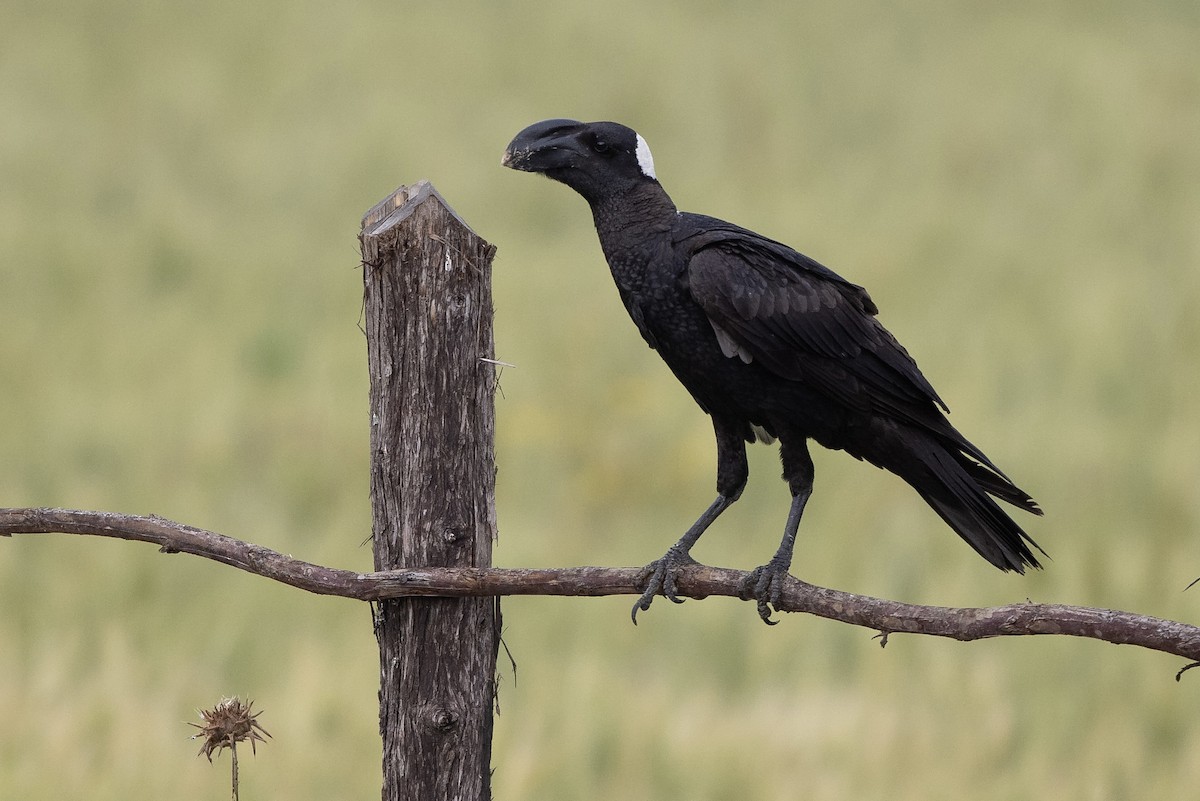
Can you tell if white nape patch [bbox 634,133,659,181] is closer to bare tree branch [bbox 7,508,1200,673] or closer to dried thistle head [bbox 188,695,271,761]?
bare tree branch [bbox 7,508,1200,673]

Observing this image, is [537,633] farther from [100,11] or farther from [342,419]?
Answer: [100,11]

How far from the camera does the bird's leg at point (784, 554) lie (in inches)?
132

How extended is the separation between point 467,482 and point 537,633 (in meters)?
2.69

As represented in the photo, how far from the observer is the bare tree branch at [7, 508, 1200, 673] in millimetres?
2564

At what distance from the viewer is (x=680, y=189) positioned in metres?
12.1

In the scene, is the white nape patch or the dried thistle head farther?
the white nape patch

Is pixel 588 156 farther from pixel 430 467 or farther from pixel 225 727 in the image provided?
pixel 225 727

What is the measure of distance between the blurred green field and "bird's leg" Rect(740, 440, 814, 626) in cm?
138

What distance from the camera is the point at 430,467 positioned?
307 cm

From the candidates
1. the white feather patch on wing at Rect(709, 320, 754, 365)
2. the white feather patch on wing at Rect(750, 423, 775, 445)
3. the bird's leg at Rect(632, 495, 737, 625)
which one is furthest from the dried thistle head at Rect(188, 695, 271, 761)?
the white feather patch on wing at Rect(750, 423, 775, 445)

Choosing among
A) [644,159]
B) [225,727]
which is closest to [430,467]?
[225,727]

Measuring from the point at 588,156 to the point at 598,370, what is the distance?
515cm

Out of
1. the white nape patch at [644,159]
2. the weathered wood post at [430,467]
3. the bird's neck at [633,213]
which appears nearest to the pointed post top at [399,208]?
the weathered wood post at [430,467]

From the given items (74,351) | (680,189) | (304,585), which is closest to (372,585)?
(304,585)
